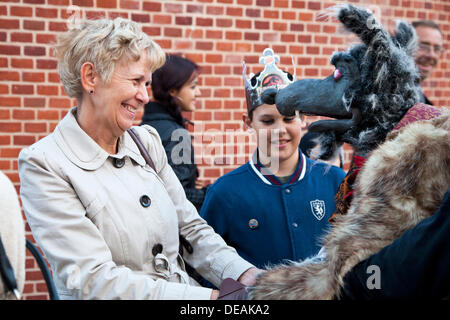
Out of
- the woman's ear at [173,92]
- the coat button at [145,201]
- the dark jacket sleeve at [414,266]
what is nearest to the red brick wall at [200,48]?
the woman's ear at [173,92]

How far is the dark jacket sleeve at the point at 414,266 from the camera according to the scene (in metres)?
1.27

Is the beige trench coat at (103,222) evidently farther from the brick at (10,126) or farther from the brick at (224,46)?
the brick at (224,46)

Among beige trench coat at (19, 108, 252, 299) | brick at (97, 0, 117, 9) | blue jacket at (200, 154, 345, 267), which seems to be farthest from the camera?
brick at (97, 0, 117, 9)

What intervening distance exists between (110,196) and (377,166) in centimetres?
98

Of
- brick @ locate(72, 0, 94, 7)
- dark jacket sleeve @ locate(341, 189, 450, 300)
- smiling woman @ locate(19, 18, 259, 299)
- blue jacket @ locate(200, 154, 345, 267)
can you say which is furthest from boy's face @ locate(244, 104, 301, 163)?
brick @ locate(72, 0, 94, 7)

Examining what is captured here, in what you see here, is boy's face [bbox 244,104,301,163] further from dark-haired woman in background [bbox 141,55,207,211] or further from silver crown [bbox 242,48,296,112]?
dark-haired woman in background [bbox 141,55,207,211]

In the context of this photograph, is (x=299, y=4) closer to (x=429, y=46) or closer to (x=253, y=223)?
(x=429, y=46)

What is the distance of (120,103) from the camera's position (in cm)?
212

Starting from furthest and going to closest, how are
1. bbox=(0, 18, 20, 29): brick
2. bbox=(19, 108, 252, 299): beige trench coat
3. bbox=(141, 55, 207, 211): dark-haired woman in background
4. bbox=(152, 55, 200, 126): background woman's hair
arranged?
bbox=(0, 18, 20, 29): brick
bbox=(152, 55, 200, 126): background woman's hair
bbox=(141, 55, 207, 211): dark-haired woman in background
bbox=(19, 108, 252, 299): beige trench coat

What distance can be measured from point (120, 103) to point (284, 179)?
1079 mm

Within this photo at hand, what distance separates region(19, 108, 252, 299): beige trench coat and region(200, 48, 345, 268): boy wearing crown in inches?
16.6

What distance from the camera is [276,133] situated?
2.79 metres

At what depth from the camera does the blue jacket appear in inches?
104

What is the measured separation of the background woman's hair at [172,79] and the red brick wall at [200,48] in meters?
0.62
